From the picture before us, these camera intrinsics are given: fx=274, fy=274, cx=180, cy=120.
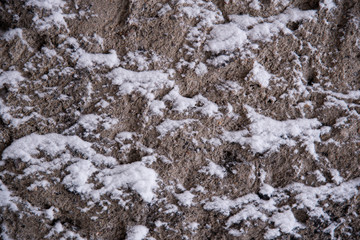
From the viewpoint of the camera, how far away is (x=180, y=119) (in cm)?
82

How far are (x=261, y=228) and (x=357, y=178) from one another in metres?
0.33

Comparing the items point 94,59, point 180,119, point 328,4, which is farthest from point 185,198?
point 328,4

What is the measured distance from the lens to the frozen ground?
2.53ft

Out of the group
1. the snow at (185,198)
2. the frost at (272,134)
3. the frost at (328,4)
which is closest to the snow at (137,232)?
the snow at (185,198)

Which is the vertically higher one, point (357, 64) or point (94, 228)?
point (357, 64)

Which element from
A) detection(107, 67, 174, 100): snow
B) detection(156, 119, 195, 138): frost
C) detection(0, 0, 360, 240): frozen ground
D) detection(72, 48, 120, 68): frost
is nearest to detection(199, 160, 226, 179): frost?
detection(0, 0, 360, 240): frozen ground

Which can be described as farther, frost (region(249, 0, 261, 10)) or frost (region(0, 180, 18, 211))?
frost (region(249, 0, 261, 10))

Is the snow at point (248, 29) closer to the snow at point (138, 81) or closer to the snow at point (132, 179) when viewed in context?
the snow at point (138, 81)

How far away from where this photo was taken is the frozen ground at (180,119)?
77 cm

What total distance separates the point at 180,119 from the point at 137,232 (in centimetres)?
34

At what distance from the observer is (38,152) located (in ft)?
2.54

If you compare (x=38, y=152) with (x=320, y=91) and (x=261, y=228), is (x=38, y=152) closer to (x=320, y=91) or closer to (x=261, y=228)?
(x=261, y=228)

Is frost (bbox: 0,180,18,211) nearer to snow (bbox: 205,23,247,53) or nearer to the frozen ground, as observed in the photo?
the frozen ground

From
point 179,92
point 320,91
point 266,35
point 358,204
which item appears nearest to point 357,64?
point 320,91
